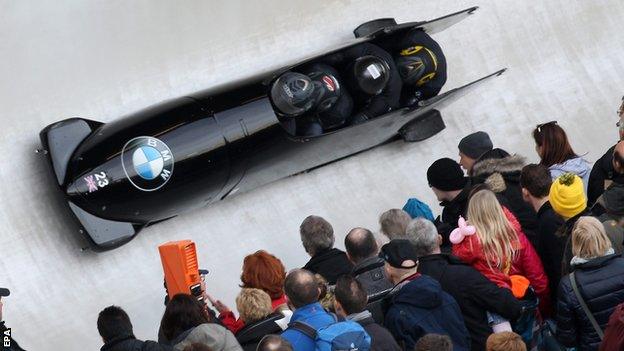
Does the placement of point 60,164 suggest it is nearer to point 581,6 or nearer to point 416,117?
point 416,117

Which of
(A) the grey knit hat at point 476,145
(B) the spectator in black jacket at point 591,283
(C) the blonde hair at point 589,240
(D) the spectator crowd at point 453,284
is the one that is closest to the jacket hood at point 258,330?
(D) the spectator crowd at point 453,284

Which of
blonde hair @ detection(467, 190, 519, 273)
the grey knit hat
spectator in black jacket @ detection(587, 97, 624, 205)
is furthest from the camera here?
the grey knit hat

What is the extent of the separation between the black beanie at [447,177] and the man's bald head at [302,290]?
6.81ft

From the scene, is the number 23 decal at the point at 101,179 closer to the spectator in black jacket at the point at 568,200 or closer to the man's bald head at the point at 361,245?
the man's bald head at the point at 361,245

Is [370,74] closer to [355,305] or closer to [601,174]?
[601,174]

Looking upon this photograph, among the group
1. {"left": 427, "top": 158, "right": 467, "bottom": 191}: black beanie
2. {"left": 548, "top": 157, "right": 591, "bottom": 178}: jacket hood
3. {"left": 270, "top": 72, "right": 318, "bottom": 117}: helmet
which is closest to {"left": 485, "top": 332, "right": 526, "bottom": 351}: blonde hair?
{"left": 427, "top": 158, "right": 467, "bottom": 191}: black beanie

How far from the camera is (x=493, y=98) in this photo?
9.89 metres

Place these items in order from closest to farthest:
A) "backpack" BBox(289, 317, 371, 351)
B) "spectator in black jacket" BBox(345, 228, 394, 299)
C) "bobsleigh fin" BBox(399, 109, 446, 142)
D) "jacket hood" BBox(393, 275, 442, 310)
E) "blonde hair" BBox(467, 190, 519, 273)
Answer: "backpack" BBox(289, 317, 371, 351)
"jacket hood" BBox(393, 275, 442, 310)
"spectator in black jacket" BBox(345, 228, 394, 299)
"blonde hair" BBox(467, 190, 519, 273)
"bobsleigh fin" BBox(399, 109, 446, 142)

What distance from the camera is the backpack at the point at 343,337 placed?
16.4 feet

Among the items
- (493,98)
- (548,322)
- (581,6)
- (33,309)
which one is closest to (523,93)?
(493,98)

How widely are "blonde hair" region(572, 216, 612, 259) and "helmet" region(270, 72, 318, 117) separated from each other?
2.51 m

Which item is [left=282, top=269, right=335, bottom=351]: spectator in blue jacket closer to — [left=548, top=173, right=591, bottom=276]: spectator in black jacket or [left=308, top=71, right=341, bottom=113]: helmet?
[left=548, top=173, right=591, bottom=276]: spectator in black jacket

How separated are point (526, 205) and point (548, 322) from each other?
118 cm

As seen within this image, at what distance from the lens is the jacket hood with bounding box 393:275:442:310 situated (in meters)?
5.57
